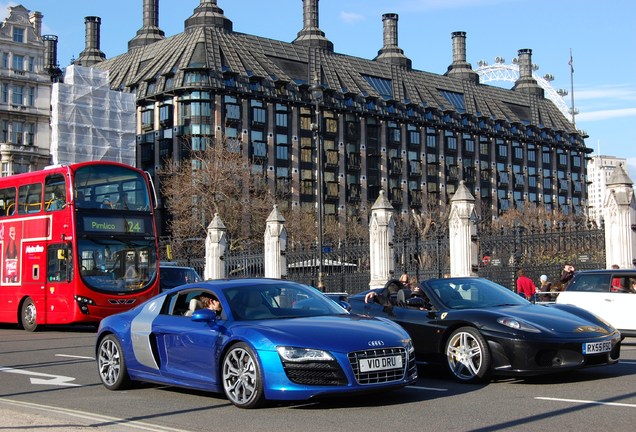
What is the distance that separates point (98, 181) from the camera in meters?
23.3

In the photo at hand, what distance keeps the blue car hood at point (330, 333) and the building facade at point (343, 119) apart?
59.6m

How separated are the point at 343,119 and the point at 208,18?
1792cm

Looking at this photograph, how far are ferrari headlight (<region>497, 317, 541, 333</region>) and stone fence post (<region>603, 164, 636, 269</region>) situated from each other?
15031 mm

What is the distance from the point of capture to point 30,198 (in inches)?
965

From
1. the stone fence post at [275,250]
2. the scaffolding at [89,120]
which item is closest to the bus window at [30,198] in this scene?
the stone fence post at [275,250]

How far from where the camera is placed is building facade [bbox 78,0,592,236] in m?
87.5

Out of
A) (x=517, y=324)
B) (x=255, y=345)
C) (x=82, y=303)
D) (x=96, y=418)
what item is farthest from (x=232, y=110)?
(x=96, y=418)

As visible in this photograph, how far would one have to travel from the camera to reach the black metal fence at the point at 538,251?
84.9ft

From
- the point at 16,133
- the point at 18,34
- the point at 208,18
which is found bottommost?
the point at 16,133

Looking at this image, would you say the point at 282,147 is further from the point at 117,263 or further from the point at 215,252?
the point at 117,263

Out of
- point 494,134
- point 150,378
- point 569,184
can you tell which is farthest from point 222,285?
point 569,184

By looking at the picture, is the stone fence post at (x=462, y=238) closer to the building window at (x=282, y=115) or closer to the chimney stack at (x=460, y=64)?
the building window at (x=282, y=115)

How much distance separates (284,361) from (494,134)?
110657 millimetres

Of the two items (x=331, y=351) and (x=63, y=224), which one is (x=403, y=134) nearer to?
(x=63, y=224)
